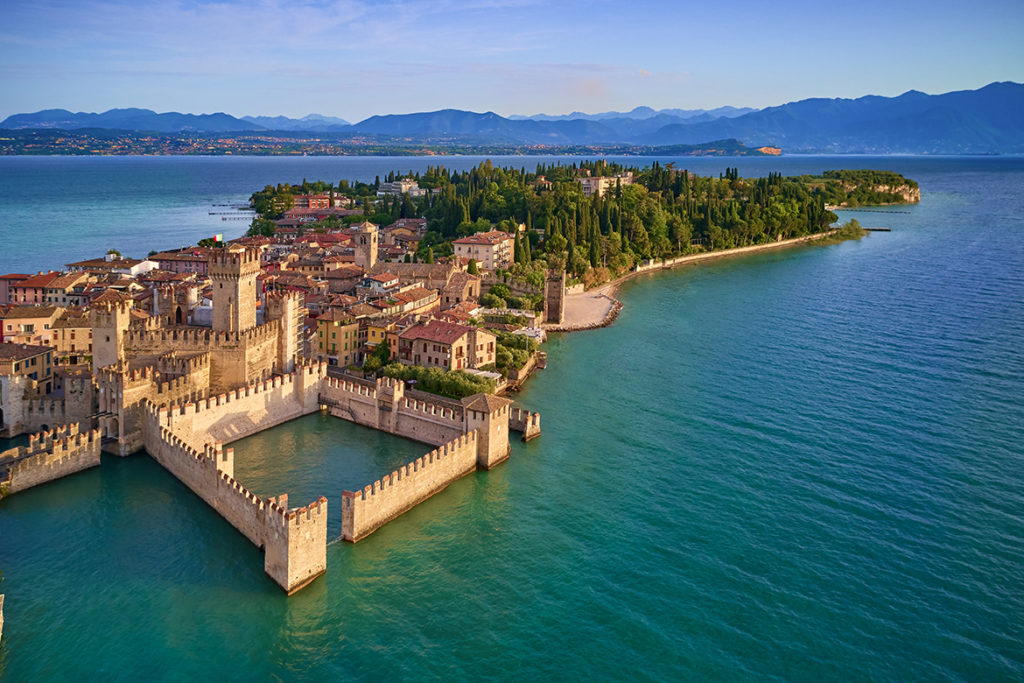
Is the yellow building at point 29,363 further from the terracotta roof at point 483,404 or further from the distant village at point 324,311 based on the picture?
the terracotta roof at point 483,404

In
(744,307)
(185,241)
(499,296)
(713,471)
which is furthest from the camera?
(185,241)

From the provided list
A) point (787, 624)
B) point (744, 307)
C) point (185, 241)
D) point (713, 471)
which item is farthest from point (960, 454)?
point (185, 241)

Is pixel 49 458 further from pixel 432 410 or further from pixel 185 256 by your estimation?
pixel 185 256

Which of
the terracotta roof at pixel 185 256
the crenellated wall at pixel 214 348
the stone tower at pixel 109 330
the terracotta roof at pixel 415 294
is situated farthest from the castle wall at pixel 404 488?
the terracotta roof at pixel 185 256

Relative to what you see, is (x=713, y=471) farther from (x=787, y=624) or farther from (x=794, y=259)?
(x=794, y=259)

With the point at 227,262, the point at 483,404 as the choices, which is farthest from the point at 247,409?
the point at 483,404
